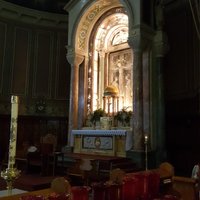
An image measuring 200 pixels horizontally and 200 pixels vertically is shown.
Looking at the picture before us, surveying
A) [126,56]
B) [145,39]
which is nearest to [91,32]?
[126,56]

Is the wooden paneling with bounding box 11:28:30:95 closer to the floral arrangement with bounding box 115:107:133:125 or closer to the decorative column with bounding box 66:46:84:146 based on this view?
the decorative column with bounding box 66:46:84:146

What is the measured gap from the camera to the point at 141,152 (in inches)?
324

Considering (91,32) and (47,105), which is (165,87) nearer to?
(91,32)

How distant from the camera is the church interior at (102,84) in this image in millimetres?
8727

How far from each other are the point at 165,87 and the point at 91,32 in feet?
13.0

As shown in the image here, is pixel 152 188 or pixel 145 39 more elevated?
pixel 145 39

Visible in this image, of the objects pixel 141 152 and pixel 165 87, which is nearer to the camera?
pixel 141 152

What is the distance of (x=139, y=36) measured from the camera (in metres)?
8.73

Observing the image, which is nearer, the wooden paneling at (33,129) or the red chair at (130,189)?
the red chair at (130,189)

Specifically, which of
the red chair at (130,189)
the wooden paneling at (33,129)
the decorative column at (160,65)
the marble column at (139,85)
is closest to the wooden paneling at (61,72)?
the wooden paneling at (33,129)

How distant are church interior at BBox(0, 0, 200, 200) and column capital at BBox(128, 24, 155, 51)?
31 millimetres

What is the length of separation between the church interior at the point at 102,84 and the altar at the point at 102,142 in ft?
0.11

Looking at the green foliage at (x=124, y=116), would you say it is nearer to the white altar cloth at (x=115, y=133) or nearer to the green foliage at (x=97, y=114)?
the white altar cloth at (x=115, y=133)

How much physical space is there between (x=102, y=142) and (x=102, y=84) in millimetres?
2810
